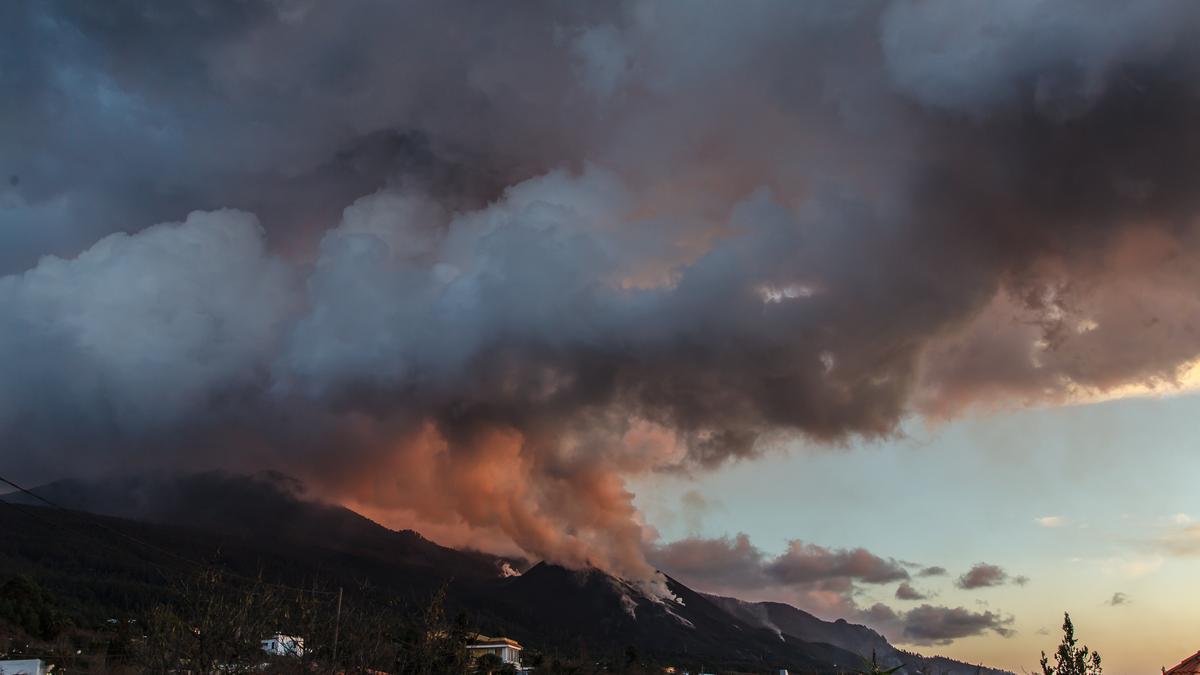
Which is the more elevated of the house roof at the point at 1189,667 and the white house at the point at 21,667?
the house roof at the point at 1189,667

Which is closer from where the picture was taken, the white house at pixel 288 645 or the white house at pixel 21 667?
the white house at pixel 288 645

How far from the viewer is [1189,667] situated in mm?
44062

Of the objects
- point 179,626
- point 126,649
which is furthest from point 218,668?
point 126,649

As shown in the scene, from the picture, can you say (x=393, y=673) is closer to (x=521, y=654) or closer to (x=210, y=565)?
(x=210, y=565)

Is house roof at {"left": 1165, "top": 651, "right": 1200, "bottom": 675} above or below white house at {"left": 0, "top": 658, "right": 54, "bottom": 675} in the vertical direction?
above

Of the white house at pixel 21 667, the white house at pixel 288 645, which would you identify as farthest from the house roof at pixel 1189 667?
the white house at pixel 21 667

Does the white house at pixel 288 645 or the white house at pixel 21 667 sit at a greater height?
the white house at pixel 288 645

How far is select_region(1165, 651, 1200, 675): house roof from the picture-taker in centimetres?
4334

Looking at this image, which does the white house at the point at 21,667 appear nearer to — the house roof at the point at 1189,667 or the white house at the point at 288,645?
the white house at the point at 288,645

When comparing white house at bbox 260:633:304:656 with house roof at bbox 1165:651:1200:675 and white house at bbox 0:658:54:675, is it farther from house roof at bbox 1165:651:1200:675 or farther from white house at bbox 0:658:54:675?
house roof at bbox 1165:651:1200:675

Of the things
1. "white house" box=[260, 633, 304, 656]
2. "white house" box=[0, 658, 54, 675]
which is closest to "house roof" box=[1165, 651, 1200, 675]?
"white house" box=[260, 633, 304, 656]

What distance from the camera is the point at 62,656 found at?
73.8m

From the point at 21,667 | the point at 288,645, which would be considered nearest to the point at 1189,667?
the point at 288,645

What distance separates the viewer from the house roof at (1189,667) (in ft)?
142
